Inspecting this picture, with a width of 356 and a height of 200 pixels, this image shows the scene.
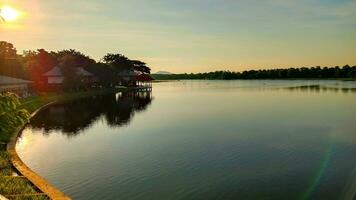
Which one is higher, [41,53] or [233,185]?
[41,53]

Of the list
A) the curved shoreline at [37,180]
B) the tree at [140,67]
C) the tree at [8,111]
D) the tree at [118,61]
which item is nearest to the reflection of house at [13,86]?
the curved shoreline at [37,180]

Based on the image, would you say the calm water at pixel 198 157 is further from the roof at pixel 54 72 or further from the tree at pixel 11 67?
the roof at pixel 54 72

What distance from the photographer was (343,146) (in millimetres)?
29656

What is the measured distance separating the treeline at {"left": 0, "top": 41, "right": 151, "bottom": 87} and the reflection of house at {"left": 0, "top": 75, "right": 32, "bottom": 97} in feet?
48.2

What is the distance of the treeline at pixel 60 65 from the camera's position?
91.1 metres

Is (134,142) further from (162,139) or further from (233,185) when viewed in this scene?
(233,185)

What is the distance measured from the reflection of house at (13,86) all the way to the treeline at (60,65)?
48.2 ft

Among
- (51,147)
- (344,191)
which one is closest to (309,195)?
(344,191)

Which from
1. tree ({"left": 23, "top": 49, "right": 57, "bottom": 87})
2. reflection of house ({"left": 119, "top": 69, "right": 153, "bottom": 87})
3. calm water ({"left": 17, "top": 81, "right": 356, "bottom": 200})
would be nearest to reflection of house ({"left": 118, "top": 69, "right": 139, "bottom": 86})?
Answer: reflection of house ({"left": 119, "top": 69, "right": 153, "bottom": 87})

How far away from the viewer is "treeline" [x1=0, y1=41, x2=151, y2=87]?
299 ft

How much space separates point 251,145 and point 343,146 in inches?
272

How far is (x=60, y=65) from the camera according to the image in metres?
98.7

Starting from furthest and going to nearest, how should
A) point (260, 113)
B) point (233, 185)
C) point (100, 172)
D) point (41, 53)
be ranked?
point (41, 53) < point (260, 113) < point (100, 172) < point (233, 185)

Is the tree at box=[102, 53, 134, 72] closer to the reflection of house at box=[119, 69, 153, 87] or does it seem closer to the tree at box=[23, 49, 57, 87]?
the reflection of house at box=[119, 69, 153, 87]
